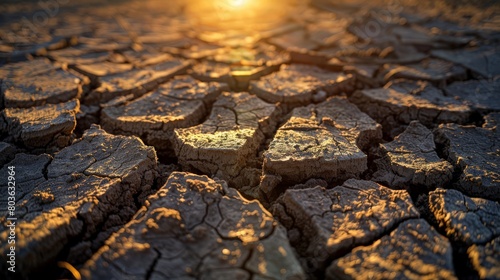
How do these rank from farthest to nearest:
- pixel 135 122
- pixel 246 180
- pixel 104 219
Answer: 1. pixel 135 122
2. pixel 246 180
3. pixel 104 219

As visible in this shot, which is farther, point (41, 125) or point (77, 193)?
point (41, 125)

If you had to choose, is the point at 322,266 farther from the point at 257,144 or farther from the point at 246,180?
the point at 257,144

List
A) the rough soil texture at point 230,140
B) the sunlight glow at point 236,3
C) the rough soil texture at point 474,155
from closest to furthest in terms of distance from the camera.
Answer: the rough soil texture at point 474,155 < the rough soil texture at point 230,140 < the sunlight glow at point 236,3

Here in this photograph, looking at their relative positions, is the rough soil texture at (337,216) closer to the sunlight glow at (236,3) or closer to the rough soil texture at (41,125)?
the rough soil texture at (41,125)

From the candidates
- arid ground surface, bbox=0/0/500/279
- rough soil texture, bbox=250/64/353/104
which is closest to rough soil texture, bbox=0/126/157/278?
arid ground surface, bbox=0/0/500/279

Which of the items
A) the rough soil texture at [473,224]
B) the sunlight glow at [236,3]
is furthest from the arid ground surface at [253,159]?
the sunlight glow at [236,3]

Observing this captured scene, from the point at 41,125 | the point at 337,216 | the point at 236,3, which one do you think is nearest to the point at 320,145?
the point at 337,216

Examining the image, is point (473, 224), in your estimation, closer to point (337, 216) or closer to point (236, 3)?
point (337, 216)

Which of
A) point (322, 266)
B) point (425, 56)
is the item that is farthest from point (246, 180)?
point (425, 56)
